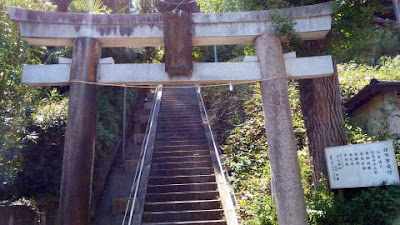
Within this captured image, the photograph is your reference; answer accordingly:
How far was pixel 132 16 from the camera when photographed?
213 inches

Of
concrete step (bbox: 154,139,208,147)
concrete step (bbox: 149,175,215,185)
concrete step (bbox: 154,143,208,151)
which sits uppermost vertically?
concrete step (bbox: 154,139,208,147)

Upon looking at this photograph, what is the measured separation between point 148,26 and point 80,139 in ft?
6.53

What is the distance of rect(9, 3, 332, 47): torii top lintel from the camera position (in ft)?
17.2

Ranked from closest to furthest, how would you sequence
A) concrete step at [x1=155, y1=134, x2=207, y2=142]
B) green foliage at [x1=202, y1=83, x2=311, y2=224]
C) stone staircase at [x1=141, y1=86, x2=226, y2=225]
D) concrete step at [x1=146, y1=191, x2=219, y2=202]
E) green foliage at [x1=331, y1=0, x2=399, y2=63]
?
green foliage at [x1=331, y1=0, x2=399, y2=63]
green foliage at [x1=202, y1=83, x2=311, y2=224]
stone staircase at [x1=141, y1=86, x2=226, y2=225]
concrete step at [x1=146, y1=191, x2=219, y2=202]
concrete step at [x1=155, y1=134, x2=207, y2=142]

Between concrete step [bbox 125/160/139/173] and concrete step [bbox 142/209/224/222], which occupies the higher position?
concrete step [bbox 125/160/139/173]

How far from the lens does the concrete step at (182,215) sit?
24.6ft

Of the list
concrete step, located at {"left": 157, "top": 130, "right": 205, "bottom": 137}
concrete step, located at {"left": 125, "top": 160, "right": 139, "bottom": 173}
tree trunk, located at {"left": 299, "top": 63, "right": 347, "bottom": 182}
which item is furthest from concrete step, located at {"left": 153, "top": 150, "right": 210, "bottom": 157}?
tree trunk, located at {"left": 299, "top": 63, "right": 347, "bottom": 182}

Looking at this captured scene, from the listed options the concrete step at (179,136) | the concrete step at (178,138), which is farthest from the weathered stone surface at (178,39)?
the concrete step at (179,136)

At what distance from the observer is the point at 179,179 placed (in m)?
8.93

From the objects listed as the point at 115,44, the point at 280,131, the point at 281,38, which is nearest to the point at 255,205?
the point at 280,131

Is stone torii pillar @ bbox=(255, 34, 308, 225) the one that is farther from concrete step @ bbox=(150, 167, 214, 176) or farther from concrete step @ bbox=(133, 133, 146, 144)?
concrete step @ bbox=(133, 133, 146, 144)

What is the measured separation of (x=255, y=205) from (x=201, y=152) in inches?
156

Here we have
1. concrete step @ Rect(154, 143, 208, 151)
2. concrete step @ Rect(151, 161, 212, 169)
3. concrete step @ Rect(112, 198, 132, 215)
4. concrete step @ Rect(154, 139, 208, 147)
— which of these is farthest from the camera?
concrete step @ Rect(154, 139, 208, 147)

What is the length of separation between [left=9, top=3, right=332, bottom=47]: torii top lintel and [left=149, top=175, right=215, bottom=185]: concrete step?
426 cm
